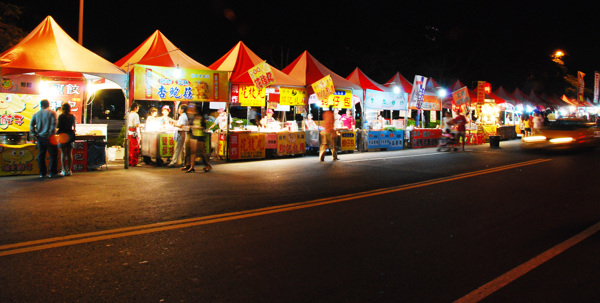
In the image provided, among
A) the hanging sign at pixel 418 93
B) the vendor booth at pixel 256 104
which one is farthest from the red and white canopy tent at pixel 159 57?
the hanging sign at pixel 418 93

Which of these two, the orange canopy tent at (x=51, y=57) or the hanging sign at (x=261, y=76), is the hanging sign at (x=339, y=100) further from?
the orange canopy tent at (x=51, y=57)

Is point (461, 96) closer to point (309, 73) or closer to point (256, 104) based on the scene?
point (309, 73)

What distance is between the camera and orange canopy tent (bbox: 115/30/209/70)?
15.8 meters

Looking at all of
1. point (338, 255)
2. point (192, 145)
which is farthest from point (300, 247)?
point (192, 145)

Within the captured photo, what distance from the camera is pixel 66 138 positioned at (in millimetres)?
10898

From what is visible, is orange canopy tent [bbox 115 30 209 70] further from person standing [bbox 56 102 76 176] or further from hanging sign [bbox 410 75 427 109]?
hanging sign [bbox 410 75 427 109]

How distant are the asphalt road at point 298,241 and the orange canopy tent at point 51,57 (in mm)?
3349

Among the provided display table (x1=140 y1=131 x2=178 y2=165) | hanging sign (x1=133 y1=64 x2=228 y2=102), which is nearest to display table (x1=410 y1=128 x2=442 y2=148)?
hanging sign (x1=133 y1=64 x2=228 y2=102)


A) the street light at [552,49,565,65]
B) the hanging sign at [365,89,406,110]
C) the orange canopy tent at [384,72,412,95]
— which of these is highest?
the street light at [552,49,565,65]

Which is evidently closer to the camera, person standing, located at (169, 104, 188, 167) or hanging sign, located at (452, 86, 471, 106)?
person standing, located at (169, 104, 188, 167)

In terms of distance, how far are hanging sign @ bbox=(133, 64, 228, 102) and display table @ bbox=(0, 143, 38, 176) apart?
3.27 meters

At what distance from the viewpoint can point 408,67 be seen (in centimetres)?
4038

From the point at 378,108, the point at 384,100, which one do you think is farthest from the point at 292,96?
the point at 384,100

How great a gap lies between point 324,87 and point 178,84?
612cm
